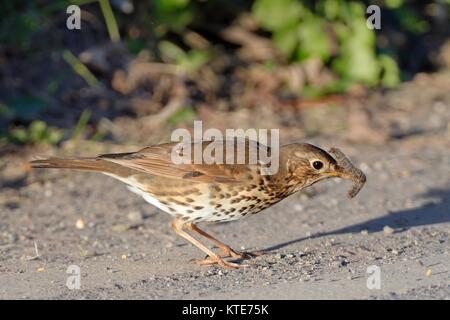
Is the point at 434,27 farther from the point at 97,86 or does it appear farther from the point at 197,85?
the point at 97,86

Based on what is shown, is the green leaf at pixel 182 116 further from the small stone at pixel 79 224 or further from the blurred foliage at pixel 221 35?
the small stone at pixel 79 224

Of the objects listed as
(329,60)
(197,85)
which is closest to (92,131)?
(197,85)

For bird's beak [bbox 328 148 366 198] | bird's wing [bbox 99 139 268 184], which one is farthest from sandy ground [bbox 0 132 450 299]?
bird's wing [bbox 99 139 268 184]

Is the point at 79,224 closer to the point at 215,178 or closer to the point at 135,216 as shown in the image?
the point at 135,216

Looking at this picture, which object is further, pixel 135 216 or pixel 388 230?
pixel 135 216

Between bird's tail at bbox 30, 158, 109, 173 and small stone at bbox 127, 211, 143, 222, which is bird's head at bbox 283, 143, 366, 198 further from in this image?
small stone at bbox 127, 211, 143, 222

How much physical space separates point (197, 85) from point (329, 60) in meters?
1.60

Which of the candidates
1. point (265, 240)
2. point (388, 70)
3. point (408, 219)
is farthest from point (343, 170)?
point (388, 70)

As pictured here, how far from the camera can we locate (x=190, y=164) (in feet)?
22.5

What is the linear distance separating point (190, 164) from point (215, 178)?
10.8 inches

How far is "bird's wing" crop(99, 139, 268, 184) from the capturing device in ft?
22.0

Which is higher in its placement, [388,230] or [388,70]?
[388,70]

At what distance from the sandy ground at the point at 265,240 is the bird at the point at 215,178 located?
1.07 ft

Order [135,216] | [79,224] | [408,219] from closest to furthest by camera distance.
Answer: [408,219] < [79,224] < [135,216]
